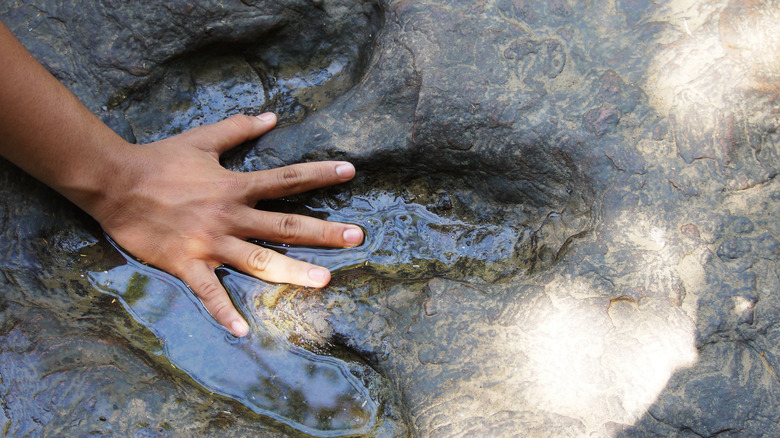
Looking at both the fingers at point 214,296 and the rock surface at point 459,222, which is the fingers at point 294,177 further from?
the fingers at point 214,296

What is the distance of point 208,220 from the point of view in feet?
5.28

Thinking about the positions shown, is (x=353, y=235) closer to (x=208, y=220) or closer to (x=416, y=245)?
(x=416, y=245)

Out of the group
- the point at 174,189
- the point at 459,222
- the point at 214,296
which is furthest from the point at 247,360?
the point at 459,222

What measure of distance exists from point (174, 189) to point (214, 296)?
34 centimetres

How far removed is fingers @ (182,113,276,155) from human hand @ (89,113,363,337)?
30 millimetres

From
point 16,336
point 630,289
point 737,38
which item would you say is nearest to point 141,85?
point 16,336

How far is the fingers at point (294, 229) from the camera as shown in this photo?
5.45 feet

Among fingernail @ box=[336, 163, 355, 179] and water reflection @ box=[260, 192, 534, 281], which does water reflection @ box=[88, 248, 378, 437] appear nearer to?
water reflection @ box=[260, 192, 534, 281]

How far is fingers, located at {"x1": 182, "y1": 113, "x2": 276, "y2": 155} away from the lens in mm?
1735

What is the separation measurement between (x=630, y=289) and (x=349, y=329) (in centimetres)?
75

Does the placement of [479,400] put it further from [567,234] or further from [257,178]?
[257,178]

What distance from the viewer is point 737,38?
58.3 inches

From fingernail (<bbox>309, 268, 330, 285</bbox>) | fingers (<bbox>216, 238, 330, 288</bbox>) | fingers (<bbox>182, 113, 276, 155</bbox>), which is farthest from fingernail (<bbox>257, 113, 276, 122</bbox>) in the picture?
fingernail (<bbox>309, 268, 330, 285</bbox>)

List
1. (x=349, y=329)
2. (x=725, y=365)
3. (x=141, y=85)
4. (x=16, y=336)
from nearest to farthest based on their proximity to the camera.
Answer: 1. (x=725, y=365)
2. (x=16, y=336)
3. (x=349, y=329)
4. (x=141, y=85)
